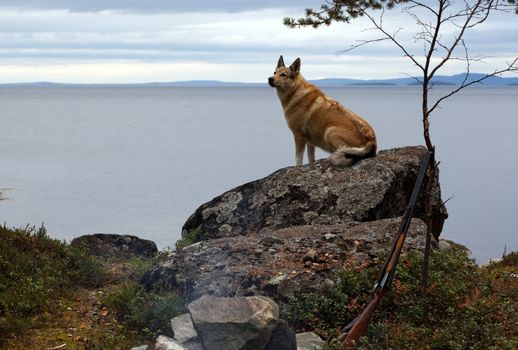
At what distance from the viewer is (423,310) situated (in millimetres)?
8805

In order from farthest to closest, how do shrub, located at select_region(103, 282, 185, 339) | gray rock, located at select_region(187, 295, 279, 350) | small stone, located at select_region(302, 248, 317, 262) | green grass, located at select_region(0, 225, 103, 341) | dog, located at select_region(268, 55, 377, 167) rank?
1. dog, located at select_region(268, 55, 377, 167)
2. small stone, located at select_region(302, 248, 317, 262)
3. green grass, located at select_region(0, 225, 103, 341)
4. shrub, located at select_region(103, 282, 185, 339)
5. gray rock, located at select_region(187, 295, 279, 350)

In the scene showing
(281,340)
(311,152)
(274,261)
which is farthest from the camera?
(311,152)

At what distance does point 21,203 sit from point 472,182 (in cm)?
2560

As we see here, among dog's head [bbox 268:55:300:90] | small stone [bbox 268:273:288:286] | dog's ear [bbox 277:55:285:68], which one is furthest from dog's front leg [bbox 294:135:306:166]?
small stone [bbox 268:273:288:286]

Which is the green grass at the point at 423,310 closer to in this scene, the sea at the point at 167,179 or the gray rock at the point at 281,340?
the gray rock at the point at 281,340

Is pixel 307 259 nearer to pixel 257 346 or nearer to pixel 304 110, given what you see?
pixel 257 346

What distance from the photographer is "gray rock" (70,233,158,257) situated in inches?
527

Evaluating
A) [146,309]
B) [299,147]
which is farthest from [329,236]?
[299,147]

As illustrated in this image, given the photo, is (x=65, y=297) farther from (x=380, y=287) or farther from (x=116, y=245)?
(x=380, y=287)

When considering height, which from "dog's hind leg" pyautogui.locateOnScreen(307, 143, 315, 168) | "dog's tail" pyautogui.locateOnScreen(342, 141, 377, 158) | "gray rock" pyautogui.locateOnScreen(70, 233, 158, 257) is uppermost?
"dog's tail" pyautogui.locateOnScreen(342, 141, 377, 158)

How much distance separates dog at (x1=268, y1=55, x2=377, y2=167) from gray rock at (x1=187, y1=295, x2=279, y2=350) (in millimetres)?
6179

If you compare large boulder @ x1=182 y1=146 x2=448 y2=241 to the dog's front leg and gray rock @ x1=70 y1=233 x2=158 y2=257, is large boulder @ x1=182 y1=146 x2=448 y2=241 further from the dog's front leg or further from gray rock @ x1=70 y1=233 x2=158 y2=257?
the dog's front leg

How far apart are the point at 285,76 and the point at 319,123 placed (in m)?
1.37

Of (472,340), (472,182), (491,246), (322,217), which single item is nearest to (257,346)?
(472,340)
